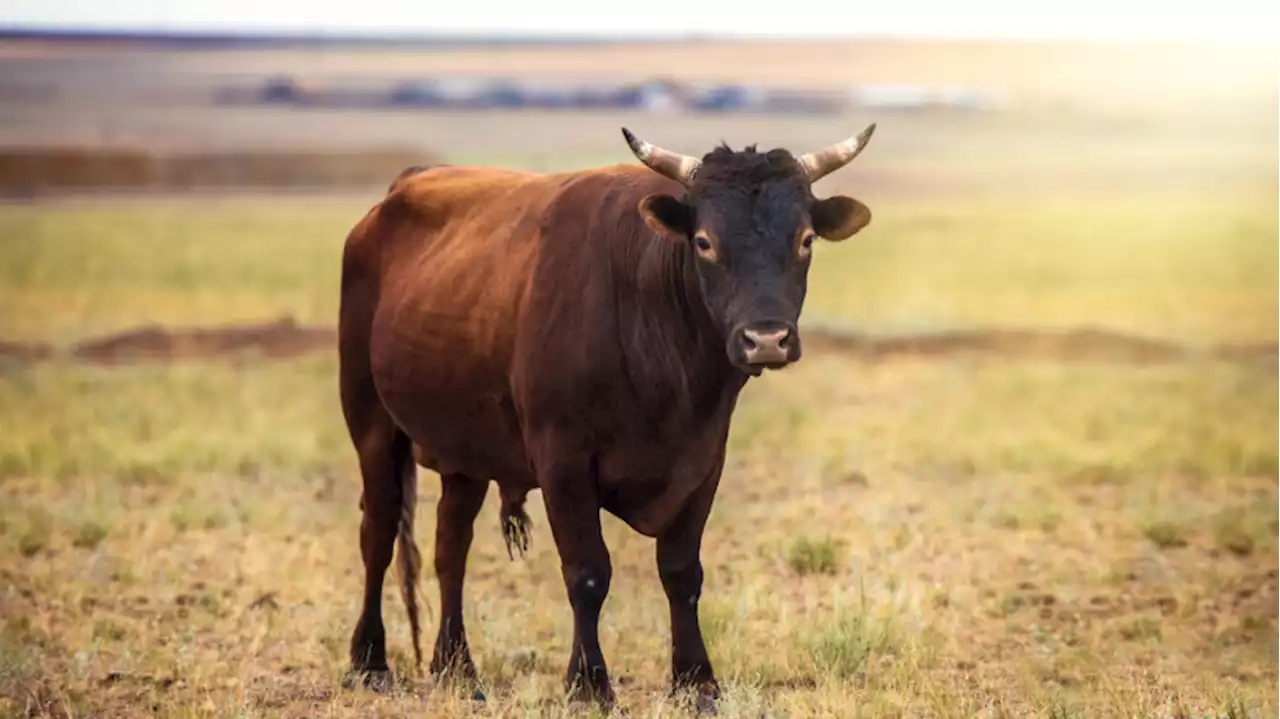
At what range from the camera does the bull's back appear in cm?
899

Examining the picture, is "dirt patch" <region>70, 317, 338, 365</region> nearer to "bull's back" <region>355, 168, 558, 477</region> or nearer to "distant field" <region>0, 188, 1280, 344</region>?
"distant field" <region>0, 188, 1280, 344</region>

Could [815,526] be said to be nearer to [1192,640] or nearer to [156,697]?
[1192,640]

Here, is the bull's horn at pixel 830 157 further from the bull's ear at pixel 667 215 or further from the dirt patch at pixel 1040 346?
the dirt patch at pixel 1040 346

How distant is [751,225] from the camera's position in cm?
805

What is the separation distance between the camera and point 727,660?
945 cm

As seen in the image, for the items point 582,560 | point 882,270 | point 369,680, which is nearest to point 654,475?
point 582,560

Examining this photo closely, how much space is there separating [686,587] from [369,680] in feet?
5.76

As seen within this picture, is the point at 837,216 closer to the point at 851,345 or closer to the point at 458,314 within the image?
the point at 458,314

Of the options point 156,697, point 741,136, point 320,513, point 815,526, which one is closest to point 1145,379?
point 815,526

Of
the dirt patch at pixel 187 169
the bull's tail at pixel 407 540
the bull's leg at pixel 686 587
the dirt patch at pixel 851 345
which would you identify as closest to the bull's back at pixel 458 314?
the bull's tail at pixel 407 540

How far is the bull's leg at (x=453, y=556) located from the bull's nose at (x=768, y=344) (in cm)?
249

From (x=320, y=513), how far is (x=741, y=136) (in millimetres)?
61734

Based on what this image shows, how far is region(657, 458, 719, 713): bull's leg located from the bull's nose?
1141 millimetres

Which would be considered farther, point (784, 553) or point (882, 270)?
point (882, 270)
